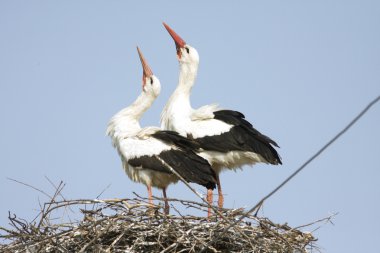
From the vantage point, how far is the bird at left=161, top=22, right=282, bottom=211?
1014 cm

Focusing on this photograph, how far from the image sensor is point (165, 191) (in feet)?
32.1

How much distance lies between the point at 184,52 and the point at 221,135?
1586 mm

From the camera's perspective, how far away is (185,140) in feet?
30.9

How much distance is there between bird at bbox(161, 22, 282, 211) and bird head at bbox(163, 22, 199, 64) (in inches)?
27.0

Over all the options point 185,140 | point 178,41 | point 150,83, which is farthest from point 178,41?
point 185,140

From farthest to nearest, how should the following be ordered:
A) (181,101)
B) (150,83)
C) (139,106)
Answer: (181,101) → (150,83) → (139,106)

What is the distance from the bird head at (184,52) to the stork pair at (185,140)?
0.05 feet

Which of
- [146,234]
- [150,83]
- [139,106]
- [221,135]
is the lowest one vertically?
[146,234]

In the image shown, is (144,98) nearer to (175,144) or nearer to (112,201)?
(175,144)

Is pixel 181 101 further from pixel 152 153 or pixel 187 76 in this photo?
pixel 152 153

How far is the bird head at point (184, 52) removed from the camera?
11070mm

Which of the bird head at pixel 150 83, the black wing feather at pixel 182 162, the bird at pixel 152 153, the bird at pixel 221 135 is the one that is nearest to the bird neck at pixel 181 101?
the bird at pixel 221 135

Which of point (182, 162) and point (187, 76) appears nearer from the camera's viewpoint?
point (182, 162)

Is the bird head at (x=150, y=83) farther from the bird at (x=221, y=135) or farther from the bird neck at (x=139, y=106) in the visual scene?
the bird at (x=221, y=135)
